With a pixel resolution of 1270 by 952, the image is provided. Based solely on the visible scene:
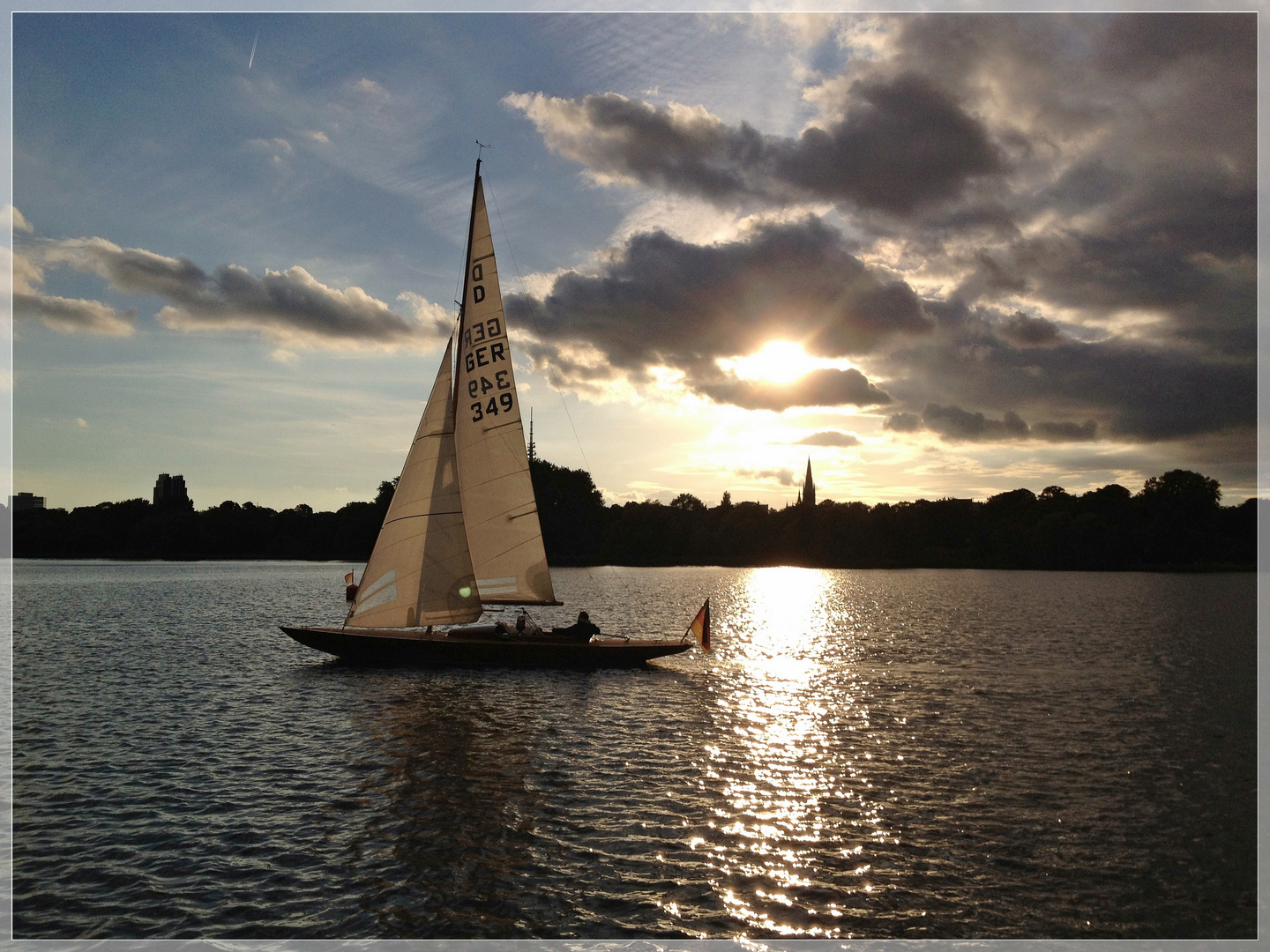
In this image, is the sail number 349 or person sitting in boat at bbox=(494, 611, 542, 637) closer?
the sail number 349

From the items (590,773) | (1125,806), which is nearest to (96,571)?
(590,773)

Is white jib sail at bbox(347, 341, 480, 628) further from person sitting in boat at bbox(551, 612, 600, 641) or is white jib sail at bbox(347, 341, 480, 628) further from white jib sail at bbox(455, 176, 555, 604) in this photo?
person sitting in boat at bbox(551, 612, 600, 641)

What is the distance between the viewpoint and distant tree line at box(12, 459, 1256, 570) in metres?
158

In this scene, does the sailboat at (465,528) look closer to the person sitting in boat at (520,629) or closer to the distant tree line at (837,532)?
the person sitting in boat at (520,629)

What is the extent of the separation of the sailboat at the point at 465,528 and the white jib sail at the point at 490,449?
1.5 inches

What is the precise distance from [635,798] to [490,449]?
57.9 feet

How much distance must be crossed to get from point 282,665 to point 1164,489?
191894 millimetres

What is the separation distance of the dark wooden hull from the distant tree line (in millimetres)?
120317

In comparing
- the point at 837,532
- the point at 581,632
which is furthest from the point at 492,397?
the point at 837,532

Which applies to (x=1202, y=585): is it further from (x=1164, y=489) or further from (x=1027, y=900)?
(x=1027, y=900)

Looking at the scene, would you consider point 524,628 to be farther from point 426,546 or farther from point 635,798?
point 635,798

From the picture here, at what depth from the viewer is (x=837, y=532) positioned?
192875 mm

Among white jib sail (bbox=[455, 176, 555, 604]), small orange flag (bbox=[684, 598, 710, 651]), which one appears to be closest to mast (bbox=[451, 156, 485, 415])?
white jib sail (bbox=[455, 176, 555, 604])

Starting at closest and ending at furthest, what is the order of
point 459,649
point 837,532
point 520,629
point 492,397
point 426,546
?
point 426,546
point 492,397
point 459,649
point 520,629
point 837,532
